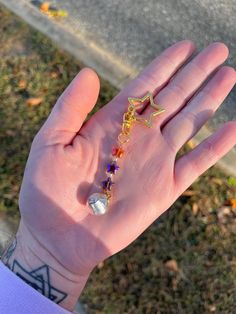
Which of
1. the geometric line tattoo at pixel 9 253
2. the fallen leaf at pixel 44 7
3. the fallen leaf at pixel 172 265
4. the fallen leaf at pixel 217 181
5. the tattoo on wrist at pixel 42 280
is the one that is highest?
the fallen leaf at pixel 217 181

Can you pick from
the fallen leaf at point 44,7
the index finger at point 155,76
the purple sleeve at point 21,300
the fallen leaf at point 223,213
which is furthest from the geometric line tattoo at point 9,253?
the fallen leaf at point 44,7

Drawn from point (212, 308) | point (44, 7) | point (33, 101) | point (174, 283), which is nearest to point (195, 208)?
point (174, 283)

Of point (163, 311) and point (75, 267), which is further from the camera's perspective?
point (163, 311)

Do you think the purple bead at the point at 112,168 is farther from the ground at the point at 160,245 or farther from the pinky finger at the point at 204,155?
the ground at the point at 160,245

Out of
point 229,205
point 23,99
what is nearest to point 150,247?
point 229,205

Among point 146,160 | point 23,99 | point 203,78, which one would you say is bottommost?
point 23,99

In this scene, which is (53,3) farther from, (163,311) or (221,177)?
(163,311)
